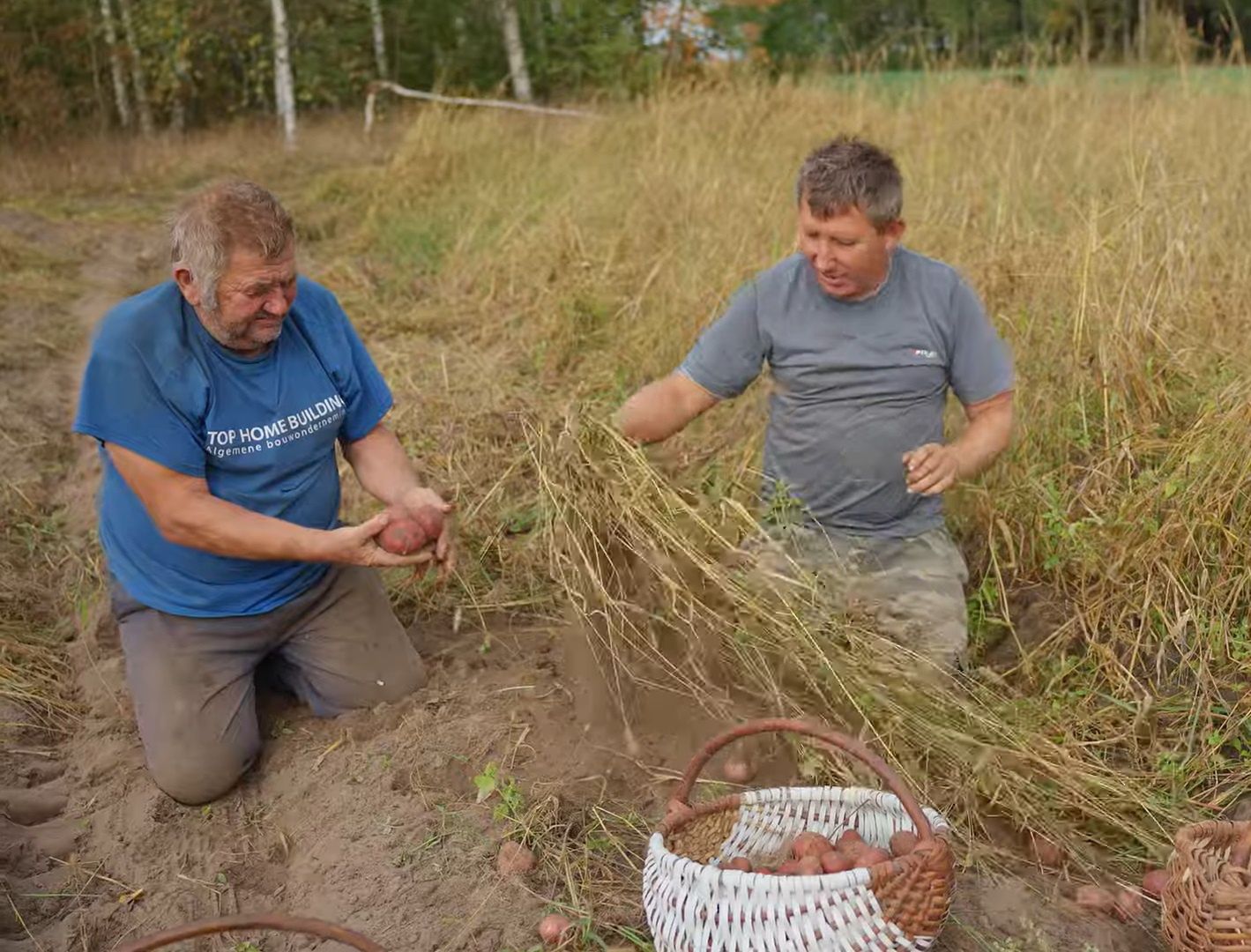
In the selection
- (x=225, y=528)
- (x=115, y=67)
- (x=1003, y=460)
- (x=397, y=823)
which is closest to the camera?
(x=397, y=823)

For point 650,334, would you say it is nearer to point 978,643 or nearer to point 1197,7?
point 978,643

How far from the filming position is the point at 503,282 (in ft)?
22.3

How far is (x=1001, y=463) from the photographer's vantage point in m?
3.98

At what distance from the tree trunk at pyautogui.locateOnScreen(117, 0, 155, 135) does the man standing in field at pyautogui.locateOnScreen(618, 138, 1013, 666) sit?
15.9 meters

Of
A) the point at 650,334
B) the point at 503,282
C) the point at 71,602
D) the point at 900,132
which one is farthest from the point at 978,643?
the point at 900,132

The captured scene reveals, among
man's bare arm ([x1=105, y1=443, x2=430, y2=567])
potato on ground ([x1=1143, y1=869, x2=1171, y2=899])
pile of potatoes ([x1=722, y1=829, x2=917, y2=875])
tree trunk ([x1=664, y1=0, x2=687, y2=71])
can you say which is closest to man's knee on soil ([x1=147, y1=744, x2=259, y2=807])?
man's bare arm ([x1=105, y1=443, x2=430, y2=567])

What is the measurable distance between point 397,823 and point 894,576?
4.75 feet

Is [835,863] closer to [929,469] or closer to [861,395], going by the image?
[929,469]

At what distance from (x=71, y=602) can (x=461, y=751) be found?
1785 mm

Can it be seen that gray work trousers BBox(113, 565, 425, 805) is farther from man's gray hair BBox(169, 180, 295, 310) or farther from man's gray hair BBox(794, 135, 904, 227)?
man's gray hair BBox(794, 135, 904, 227)

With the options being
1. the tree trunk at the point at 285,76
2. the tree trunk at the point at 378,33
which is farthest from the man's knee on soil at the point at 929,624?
the tree trunk at the point at 378,33

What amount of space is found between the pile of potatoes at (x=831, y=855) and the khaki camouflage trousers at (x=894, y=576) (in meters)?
0.84

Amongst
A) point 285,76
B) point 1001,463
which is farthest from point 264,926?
point 285,76

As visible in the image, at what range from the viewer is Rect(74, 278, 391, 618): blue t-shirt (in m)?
2.95
